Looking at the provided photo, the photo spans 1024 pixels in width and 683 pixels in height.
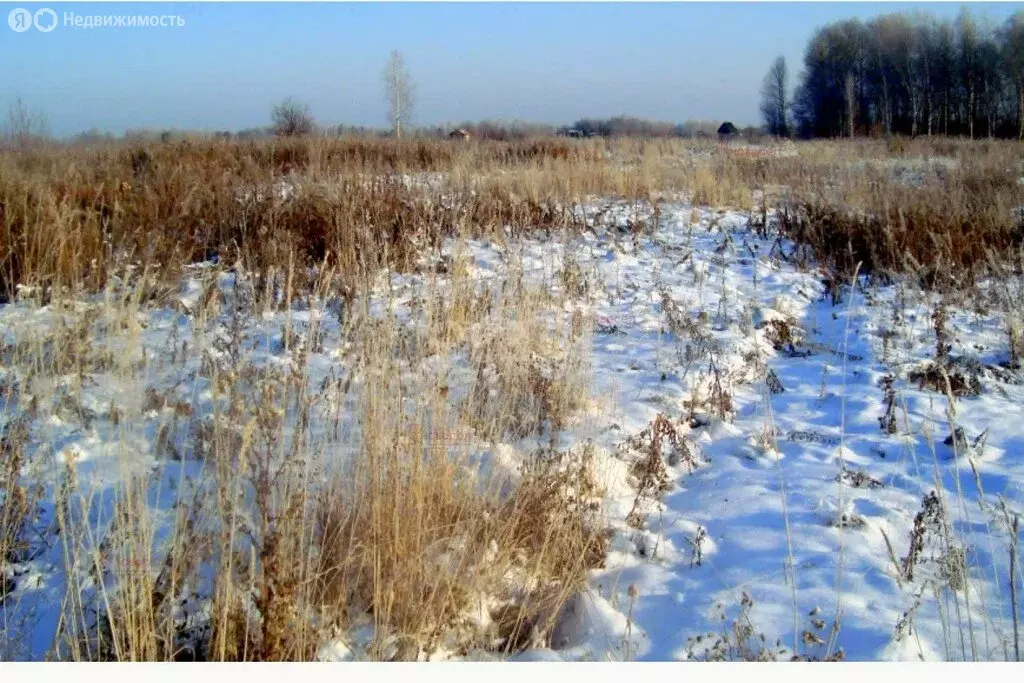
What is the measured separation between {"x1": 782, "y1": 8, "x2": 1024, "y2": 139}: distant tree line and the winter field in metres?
9.93

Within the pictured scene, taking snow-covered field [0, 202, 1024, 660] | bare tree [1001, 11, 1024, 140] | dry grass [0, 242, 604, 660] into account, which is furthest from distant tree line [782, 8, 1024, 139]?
dry grass [0, 242, 604, 660]

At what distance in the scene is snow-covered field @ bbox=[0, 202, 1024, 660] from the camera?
2.22 meters

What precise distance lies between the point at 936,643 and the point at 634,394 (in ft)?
6.55

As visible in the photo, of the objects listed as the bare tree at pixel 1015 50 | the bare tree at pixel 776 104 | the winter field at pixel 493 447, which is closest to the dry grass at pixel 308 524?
the winter field at pixel 493 447

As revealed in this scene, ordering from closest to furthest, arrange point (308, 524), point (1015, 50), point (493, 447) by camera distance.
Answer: point (308, 524), point (493, 447), point (1015, 50)

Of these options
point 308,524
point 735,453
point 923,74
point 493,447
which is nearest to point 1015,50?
point 923,74

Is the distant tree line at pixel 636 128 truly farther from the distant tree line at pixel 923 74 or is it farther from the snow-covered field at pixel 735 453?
the snow-covered field at pixel 735 453

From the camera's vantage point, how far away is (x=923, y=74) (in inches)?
679

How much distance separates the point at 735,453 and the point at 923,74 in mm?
17810

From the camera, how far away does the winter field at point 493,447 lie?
2.05 meters

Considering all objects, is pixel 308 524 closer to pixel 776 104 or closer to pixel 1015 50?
pixel 1015 50

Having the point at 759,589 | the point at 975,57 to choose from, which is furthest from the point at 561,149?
the point at 759,589

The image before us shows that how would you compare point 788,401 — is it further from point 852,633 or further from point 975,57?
point 975,57

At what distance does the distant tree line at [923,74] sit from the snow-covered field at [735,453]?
981cm
